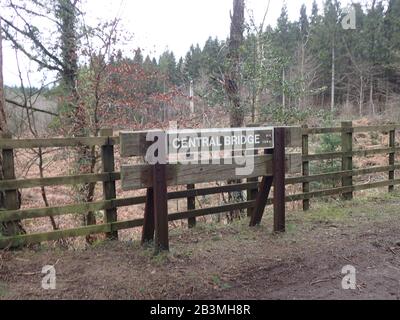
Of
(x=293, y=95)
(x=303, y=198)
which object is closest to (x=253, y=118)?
(x=293, y=95)

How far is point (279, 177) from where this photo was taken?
5.86m

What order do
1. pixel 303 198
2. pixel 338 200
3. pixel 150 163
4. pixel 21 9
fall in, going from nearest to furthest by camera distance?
1. pixel 150 163
2. pixel 303 198
3. pixel 338 200
4. pixel 21 9

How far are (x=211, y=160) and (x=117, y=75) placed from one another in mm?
4871

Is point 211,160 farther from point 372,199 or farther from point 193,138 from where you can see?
point 372,199

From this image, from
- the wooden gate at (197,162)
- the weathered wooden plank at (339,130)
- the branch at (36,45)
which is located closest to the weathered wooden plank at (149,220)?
the wooden gate at (197,162)

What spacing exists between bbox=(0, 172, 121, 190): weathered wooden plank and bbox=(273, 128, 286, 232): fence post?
2324 millimetres

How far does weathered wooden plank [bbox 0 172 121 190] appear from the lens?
4.91 metres

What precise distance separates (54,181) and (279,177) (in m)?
3.16

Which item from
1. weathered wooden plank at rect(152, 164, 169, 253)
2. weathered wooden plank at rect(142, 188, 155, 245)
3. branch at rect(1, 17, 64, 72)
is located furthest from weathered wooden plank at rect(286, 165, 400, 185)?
branch at rect(1, 17, 64, 72)

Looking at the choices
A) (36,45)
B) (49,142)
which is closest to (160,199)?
(49,142)

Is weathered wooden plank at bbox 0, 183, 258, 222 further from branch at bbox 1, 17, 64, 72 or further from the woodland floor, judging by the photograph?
branch at bbox 1, 17, 64, 72

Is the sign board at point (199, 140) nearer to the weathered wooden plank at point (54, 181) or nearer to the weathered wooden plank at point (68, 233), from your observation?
the weathered wooden plank at point (54, 181)

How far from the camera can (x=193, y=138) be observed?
5020 millimetres

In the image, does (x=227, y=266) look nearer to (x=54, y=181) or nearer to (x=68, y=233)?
(x=68, y=233)
